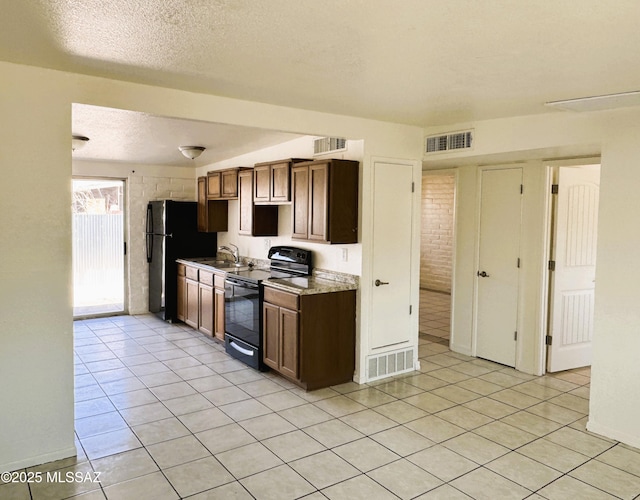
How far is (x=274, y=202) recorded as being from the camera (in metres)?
4.87

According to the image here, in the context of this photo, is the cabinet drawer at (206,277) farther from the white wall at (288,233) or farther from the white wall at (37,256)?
the white wall at (37,256)

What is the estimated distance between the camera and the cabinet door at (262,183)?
16.3 ft

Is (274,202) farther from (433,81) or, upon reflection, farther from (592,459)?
(592,459)

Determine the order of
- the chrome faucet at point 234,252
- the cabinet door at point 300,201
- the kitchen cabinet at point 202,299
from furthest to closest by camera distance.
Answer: the chrome faucet at point 234,252 → the kitchen cabinet at point 202,299 → the cabinet door at point 300,201

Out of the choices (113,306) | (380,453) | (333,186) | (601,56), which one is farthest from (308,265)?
(113,306)

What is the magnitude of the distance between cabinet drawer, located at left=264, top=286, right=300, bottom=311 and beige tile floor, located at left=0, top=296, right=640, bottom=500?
0.73 m

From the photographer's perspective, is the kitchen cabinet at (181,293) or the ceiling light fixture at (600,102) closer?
the ceiling light fixture at (600,102)

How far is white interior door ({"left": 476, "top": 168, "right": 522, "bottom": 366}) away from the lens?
4.66 m

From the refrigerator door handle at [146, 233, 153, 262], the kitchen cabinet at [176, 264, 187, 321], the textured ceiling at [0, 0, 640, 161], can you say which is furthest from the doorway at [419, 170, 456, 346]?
the textured ceiling at [0, 0, 640, 161]

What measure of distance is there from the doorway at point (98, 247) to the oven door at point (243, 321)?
2.84 metres

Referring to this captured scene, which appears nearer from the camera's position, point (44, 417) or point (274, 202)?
point (44, 417)

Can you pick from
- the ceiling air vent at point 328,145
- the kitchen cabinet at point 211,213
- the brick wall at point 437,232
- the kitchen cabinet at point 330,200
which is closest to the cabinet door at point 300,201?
the kitchen cabinet at point 330,200

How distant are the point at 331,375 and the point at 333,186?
5.48 feet

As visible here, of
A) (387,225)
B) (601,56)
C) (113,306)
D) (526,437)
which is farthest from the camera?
(113,306)
